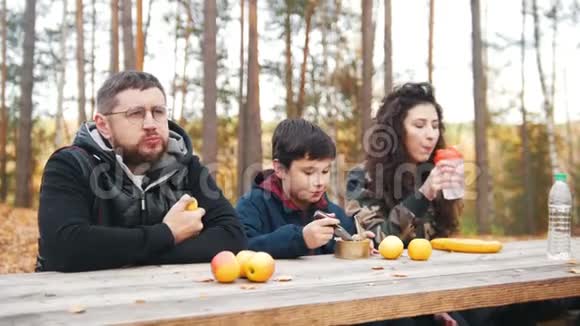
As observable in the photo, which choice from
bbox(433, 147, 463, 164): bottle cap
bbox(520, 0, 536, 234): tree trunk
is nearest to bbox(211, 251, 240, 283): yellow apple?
bbox(433, 147, 463, 164): bottle cap

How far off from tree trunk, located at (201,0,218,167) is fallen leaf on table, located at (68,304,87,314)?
19.6ft

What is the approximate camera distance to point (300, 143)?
2.65 m

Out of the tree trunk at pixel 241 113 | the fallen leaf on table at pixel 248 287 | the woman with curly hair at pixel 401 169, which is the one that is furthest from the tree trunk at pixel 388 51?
the fallen leaf on table at pixel 248 287

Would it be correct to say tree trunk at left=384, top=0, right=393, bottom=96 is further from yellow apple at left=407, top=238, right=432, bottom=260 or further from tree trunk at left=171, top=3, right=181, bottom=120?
yellow apple at left=407, top=238, right=432, bottom=260

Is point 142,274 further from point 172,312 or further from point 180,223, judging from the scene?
point 172,312

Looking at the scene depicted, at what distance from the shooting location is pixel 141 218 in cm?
231

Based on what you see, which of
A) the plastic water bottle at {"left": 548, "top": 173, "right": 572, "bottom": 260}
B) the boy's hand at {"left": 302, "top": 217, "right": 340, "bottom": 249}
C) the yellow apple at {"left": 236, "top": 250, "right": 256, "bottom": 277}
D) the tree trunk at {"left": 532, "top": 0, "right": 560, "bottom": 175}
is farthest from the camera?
the tree trunk at {"left": 532, "top": 0, "right": 560, "bottom": 175}

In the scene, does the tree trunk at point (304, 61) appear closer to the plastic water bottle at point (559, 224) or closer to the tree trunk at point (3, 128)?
the tree trunk at point (3, 128)

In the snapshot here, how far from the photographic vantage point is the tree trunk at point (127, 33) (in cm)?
706

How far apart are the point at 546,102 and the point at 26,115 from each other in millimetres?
10591

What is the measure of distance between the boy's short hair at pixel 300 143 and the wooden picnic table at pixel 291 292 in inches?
22.1

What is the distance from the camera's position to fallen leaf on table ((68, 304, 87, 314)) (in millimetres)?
1297

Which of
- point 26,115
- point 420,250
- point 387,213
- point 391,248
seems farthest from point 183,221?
point 26,115

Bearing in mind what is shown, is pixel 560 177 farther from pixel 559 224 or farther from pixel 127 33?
pixel 127 33
